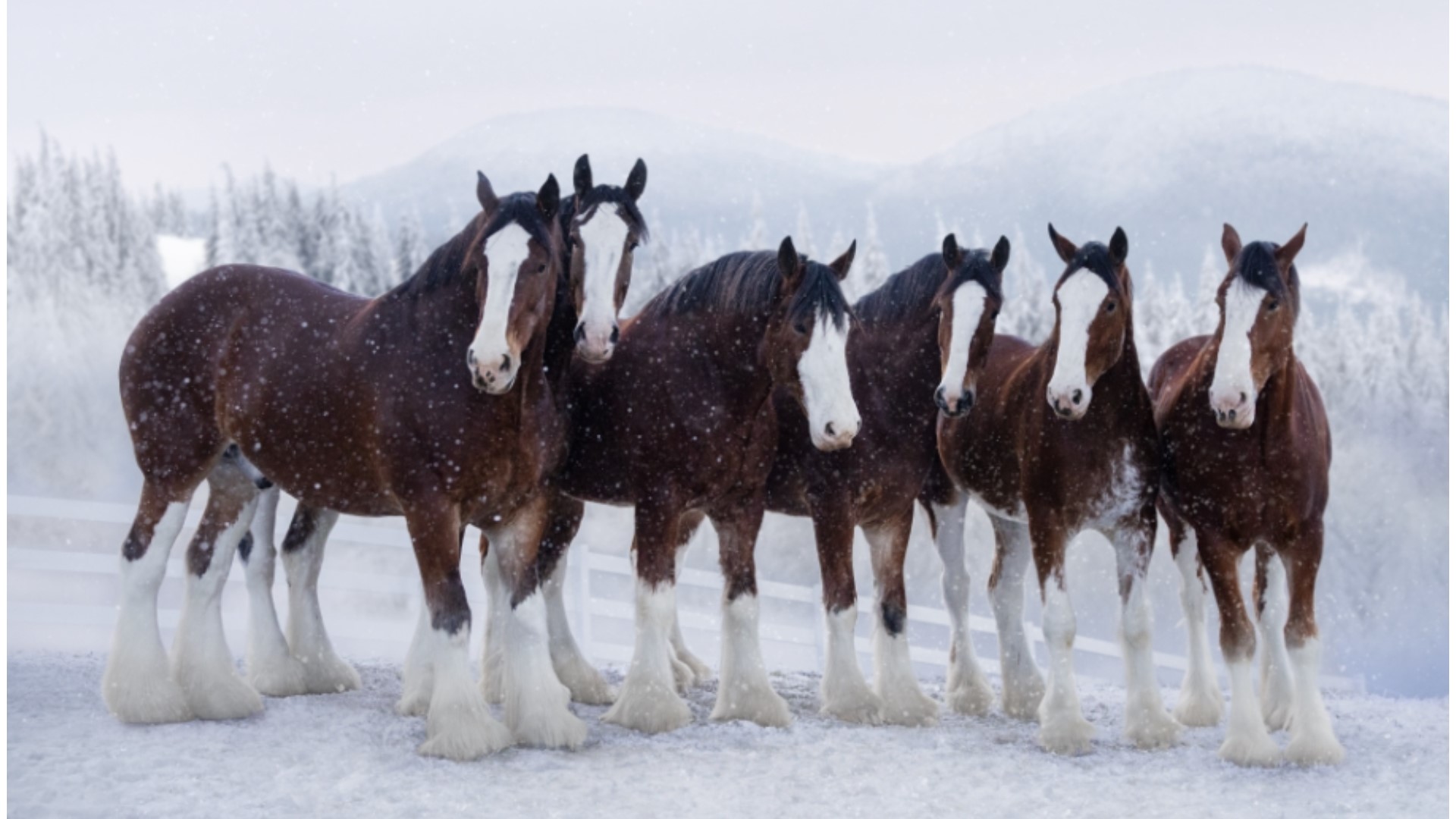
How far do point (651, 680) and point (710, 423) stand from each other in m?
1.03

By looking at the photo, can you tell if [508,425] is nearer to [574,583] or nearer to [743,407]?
[743,407]

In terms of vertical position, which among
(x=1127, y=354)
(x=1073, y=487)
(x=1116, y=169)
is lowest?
(x=1073, y=487)

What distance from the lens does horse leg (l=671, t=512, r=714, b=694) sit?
6.21 meters

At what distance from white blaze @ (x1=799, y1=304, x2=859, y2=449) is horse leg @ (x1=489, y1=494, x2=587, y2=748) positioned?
1.07 metres

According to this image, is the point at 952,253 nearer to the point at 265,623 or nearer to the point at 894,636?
the point at 894,636

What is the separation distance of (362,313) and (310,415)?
435 millimetres

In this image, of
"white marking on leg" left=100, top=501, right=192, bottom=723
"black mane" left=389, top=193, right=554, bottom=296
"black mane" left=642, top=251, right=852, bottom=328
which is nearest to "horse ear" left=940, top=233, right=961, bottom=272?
"black mane" left=642, top=251, right=852, bottom=328

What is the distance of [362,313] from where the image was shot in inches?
195

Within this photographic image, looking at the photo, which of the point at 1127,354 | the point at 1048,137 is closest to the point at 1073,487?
the point at 1127,354

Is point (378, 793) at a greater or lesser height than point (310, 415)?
lesser

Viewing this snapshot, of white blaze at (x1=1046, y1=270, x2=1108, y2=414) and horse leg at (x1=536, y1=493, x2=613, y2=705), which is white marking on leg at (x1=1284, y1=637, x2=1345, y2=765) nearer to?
white blaze at (x1=1046, y1=270, x2=1108, y2=414)

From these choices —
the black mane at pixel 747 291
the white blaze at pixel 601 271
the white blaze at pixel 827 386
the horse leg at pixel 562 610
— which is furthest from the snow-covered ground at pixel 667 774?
the black mane at pixel 747 291

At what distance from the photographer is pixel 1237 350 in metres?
4.60

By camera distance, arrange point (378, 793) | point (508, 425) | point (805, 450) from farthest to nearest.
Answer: point (805, 450) < point (508, 425) < point (378, 793)
